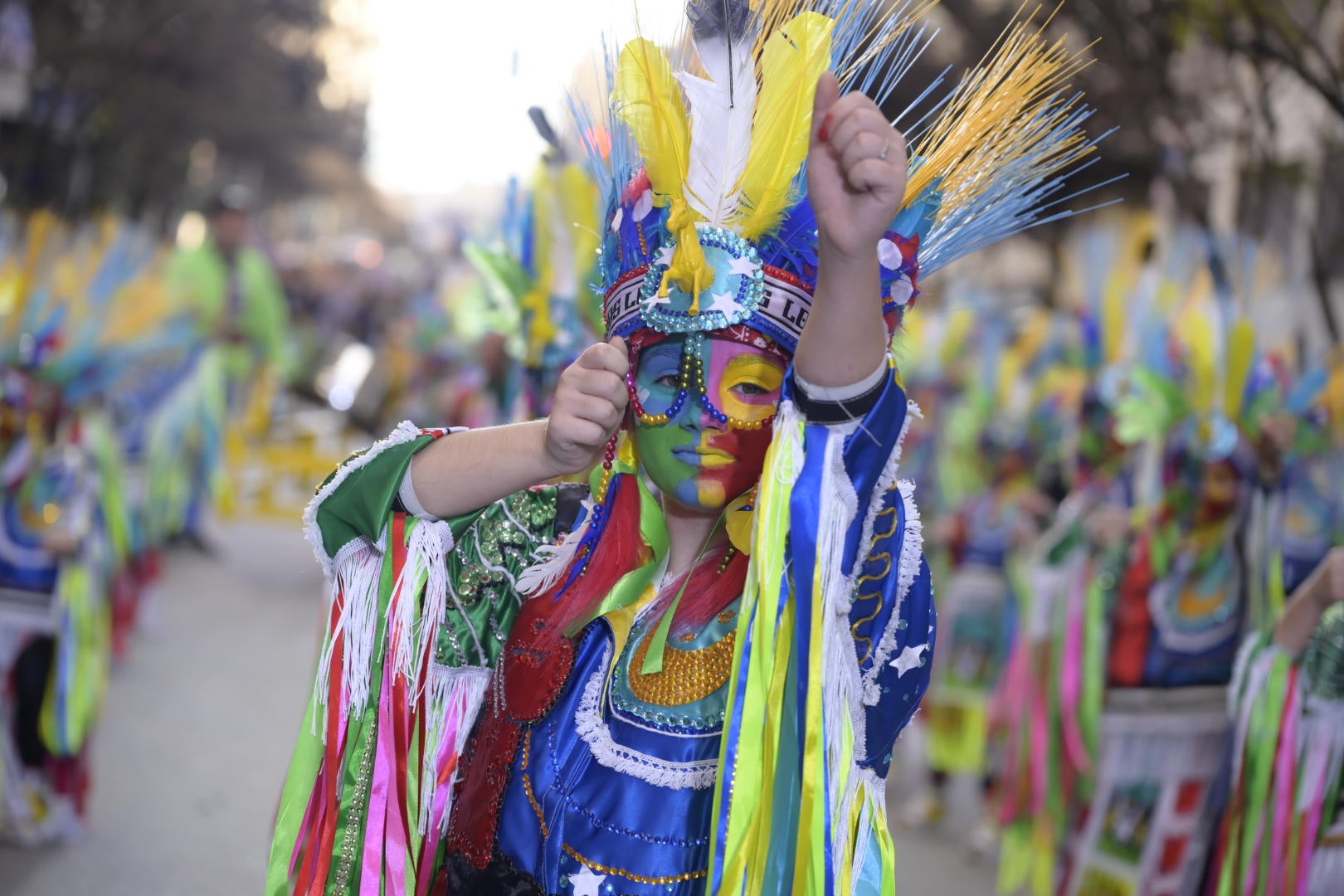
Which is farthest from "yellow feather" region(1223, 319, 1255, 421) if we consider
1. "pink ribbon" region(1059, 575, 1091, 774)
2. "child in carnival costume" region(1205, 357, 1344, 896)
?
"child in carnival costume" region(1205, 357, 1344, 896)

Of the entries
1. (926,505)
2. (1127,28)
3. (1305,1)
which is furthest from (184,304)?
(1305,1)

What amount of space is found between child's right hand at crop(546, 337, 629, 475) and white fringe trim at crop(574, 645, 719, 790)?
0.41m

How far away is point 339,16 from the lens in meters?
23.0

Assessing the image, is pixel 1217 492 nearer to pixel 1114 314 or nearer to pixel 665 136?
pixel 1114 314

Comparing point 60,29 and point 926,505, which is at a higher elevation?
point 60,29

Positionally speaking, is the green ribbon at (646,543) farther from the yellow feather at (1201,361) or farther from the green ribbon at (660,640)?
the yellow feather at (1201,361)

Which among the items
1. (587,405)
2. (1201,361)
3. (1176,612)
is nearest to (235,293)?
(1201,361)

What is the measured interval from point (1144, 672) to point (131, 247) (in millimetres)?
4843

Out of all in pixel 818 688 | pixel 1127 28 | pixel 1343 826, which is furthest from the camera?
pixel 1127 28

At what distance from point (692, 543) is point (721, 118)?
657 mm

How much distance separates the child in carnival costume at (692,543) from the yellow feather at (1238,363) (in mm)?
2905

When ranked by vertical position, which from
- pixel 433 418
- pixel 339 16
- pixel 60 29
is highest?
pixel 339 16

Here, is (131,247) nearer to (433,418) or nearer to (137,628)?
(137,628)

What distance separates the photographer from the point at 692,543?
2.00m
